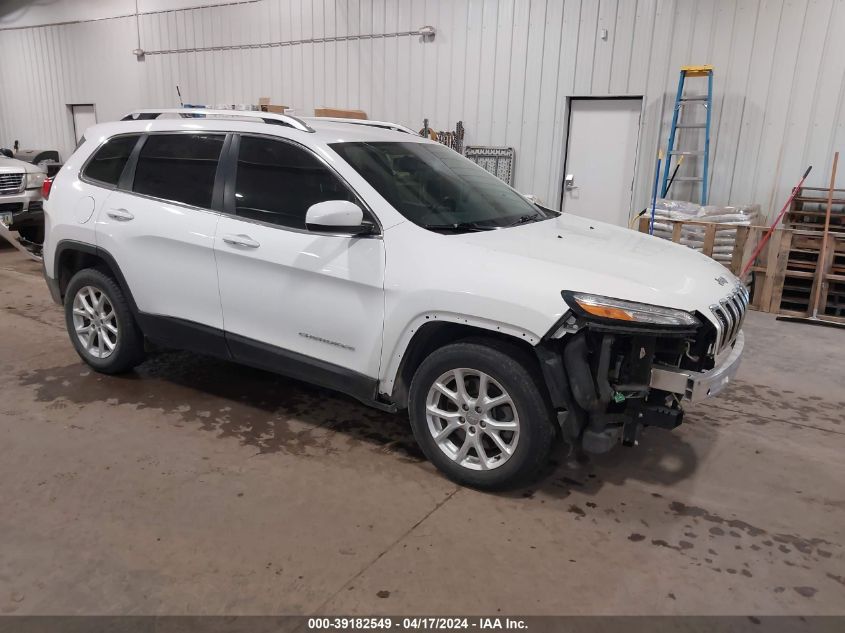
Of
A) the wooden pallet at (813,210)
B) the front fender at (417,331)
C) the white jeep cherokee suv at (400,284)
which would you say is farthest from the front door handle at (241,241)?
the wooden pallet at (813,210)

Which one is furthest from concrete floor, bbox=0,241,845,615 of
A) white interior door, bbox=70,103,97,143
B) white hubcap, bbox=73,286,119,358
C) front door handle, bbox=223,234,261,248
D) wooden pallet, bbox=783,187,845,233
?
white interior door, bbox=70,103,97,143

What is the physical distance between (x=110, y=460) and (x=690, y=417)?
11.2 feet

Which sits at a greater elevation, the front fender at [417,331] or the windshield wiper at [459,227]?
the windshield wiper at [459,227]

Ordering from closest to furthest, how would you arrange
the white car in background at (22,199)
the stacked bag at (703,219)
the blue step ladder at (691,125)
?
the stacked bag at (703,219) < the blue step ladder at (691,125) < the white car in background at (22,199)

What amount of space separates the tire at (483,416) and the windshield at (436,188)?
68cm

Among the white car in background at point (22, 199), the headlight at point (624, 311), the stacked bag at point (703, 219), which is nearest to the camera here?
the headlight at point (624, 311)

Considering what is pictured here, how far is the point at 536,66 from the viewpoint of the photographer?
871 centimetres

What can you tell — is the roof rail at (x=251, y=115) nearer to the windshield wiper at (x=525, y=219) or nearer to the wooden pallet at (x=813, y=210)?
the windshield wiper at (x=525, y=219)

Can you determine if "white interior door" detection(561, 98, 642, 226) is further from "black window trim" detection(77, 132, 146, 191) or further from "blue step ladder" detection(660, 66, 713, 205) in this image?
"black window trim" detection(77, 132, 146, 191)

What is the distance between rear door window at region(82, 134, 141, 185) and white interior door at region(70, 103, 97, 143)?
12285 millimetres

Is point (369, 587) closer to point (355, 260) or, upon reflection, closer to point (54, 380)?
point (355, 260)

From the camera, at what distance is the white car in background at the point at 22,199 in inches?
319

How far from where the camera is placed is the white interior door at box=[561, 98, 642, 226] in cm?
839

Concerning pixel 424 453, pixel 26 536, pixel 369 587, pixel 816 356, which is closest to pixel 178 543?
pixel 26 536
